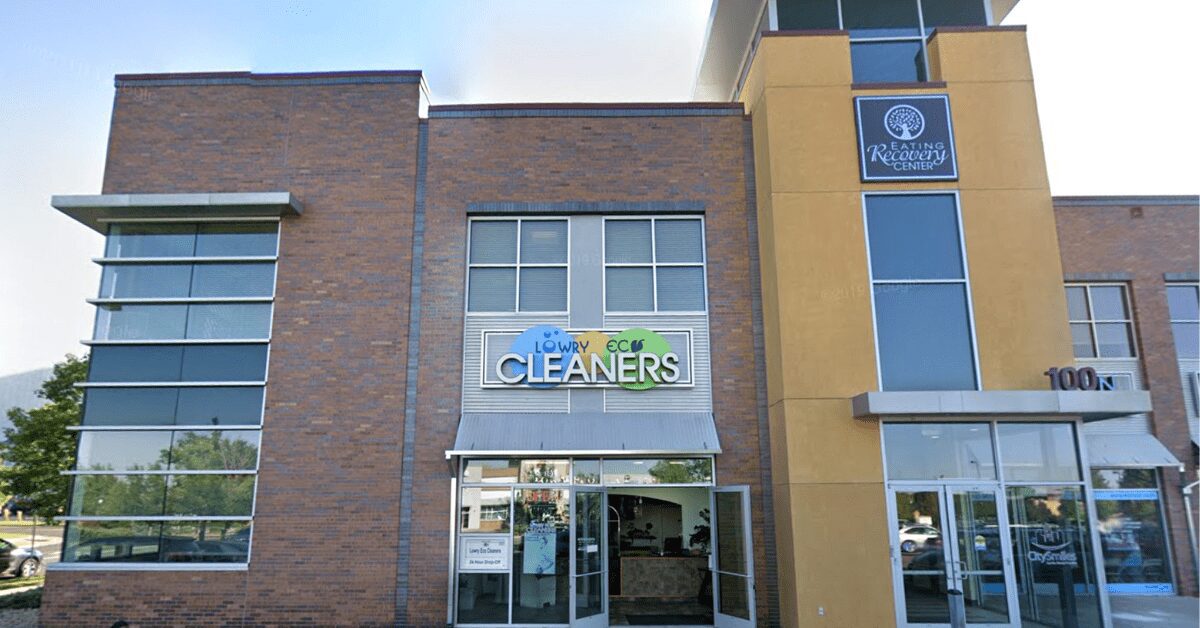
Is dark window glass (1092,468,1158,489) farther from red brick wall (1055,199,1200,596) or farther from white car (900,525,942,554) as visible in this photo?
white car (900,525,942,554)

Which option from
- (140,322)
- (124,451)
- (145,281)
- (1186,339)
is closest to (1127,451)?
(1186,339)

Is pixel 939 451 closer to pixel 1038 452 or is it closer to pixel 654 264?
pixel 1038 452

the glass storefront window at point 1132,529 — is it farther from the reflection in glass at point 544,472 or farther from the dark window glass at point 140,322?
the dark window glass at point 140,322

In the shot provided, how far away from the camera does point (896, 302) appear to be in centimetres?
1132

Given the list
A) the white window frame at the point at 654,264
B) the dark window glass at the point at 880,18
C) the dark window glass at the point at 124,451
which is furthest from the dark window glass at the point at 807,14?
the dark window glass at the point at 124,451

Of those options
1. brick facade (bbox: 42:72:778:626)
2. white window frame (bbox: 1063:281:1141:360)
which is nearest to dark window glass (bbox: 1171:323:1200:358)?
white window frame (bbox: 1063:281:1141:360)

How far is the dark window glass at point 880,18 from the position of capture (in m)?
12.9

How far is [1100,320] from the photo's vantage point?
15.9 m

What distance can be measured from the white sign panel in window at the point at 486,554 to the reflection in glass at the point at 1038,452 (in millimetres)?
7391

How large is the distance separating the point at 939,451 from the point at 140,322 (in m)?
12.7

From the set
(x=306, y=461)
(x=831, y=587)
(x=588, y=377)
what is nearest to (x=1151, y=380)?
(x=831, y=587)

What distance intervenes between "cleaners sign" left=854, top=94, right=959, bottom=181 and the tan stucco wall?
0.16 metres

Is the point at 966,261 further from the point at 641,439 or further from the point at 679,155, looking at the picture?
the point at 641,439

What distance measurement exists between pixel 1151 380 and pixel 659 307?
11.1 m
